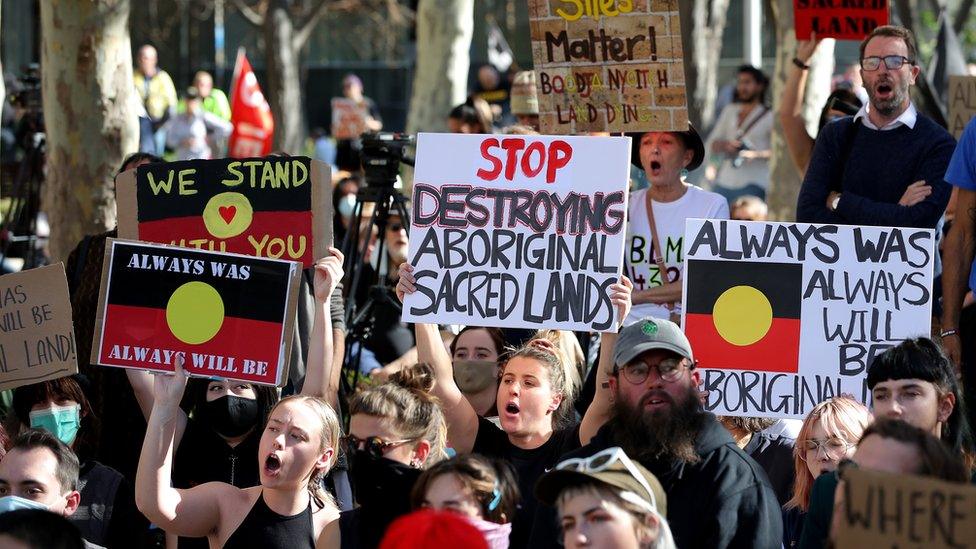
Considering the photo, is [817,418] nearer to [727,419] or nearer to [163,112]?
[727,419]

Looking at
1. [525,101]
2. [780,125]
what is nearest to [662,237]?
[525,101]

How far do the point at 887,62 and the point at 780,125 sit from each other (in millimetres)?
6200

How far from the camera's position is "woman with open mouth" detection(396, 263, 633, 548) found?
232 inches

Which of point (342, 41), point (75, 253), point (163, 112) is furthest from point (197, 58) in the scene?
point (75, 253)

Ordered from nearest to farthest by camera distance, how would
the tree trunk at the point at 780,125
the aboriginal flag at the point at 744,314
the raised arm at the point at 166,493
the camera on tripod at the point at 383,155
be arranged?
the raised arm at the point at 166,493, the aboriginal flag at the point at 744,314, the camera on tripod at the point at 383,155, the tree trunk at the point at 780,125

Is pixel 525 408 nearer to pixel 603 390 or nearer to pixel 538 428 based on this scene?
pixel 538 428

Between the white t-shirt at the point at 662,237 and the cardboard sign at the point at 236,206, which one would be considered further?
the white t-shirt at the point at 662,237

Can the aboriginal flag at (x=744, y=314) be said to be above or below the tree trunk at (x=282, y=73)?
below

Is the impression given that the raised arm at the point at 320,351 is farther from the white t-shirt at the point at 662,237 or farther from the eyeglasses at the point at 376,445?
A: the white t-shirt at the point at 662,237

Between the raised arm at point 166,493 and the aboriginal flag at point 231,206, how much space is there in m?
1.35

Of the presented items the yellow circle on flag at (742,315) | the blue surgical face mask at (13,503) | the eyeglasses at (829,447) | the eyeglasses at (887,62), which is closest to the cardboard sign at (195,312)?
the blue surgical face mask at (13,503)

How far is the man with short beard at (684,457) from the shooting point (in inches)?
186

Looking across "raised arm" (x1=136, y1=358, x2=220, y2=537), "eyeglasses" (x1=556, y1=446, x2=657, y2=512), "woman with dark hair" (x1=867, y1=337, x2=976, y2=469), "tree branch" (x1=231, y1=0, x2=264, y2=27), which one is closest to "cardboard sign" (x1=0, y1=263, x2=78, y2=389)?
"raised arm" (x1=136, y1=358, x2=220, y2=537)

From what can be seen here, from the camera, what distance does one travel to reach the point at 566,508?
13.6ft
